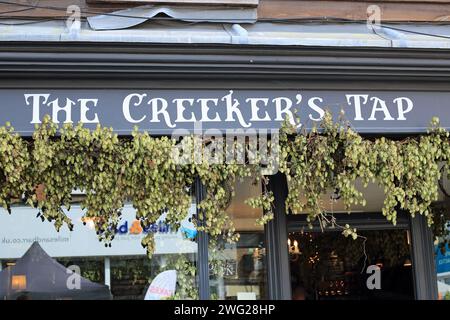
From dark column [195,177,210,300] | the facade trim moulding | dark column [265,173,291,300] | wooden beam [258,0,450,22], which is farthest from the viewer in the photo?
wooden beam [258,0,450,22]

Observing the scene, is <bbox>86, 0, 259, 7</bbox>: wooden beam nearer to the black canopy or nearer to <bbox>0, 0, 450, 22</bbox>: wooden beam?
<bbox>0, 0, 450, 22</bbox>: wooden beam

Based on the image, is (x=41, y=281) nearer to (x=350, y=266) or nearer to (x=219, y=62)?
(x=219, y=62)

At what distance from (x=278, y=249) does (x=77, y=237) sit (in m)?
1.93

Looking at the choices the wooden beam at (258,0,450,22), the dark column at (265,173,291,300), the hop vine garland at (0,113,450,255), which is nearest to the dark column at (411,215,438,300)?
the hop vine garland at (0,113,450,255)

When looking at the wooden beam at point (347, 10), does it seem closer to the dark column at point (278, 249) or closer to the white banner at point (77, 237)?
the dark column at point (278, 249)

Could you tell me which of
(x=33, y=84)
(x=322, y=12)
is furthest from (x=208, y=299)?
(x=322, y=12)

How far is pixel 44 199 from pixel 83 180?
340mm

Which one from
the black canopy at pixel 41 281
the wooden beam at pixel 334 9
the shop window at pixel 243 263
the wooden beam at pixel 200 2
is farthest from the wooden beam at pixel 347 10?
the black canopy at pixel 41 281

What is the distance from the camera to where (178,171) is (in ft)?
15.9

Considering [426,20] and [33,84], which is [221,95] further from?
[426,20]

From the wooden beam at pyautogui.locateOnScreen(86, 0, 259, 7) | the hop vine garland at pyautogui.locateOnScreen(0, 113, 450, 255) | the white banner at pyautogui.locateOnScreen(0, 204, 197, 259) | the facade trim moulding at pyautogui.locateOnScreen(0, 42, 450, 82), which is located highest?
the wooden beam at pyautogui.locateOnScreen(86, 0, 259, 7)

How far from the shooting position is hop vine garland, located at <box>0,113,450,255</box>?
15.1 ft

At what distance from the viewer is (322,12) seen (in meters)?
5.99

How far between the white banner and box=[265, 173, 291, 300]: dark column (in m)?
0.80
